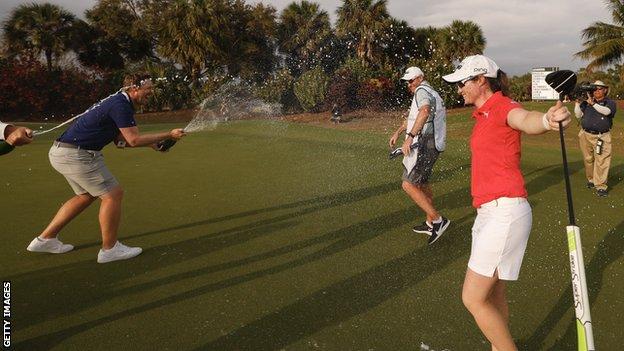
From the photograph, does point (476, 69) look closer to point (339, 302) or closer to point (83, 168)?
point (339, 302)

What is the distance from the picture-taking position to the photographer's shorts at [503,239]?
10.6ft

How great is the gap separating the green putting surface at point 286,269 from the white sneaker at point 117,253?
0.09 m

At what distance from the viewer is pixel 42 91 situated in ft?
115

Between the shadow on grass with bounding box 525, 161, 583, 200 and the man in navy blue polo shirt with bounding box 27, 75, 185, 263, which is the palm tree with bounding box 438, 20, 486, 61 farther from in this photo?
the man in navy blue polo shirt with bounding box 27, 75, 185, 263

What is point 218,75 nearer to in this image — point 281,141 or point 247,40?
point 247,40

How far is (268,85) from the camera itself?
39.8m

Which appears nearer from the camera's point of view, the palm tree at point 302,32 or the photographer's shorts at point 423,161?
the photographer's shorts at point 423,161

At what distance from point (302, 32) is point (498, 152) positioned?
4933 centimetres

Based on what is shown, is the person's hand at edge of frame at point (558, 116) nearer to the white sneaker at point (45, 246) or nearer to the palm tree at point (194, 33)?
the white sneaker at point (45, 246)

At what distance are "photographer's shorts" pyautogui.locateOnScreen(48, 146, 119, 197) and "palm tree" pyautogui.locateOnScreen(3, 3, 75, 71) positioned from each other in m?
40.2

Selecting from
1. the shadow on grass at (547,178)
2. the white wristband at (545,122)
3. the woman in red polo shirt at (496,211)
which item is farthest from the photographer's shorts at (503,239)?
the shadow on grass at (547,178)

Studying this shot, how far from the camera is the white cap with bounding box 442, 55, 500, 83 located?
3381 mm

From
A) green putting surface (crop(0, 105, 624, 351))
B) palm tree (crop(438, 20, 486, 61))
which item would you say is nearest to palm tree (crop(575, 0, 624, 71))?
palm tree (crop(438, 20, 486, 61))

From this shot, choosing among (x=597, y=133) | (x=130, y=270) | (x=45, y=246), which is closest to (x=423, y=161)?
(x=130, y=270)
